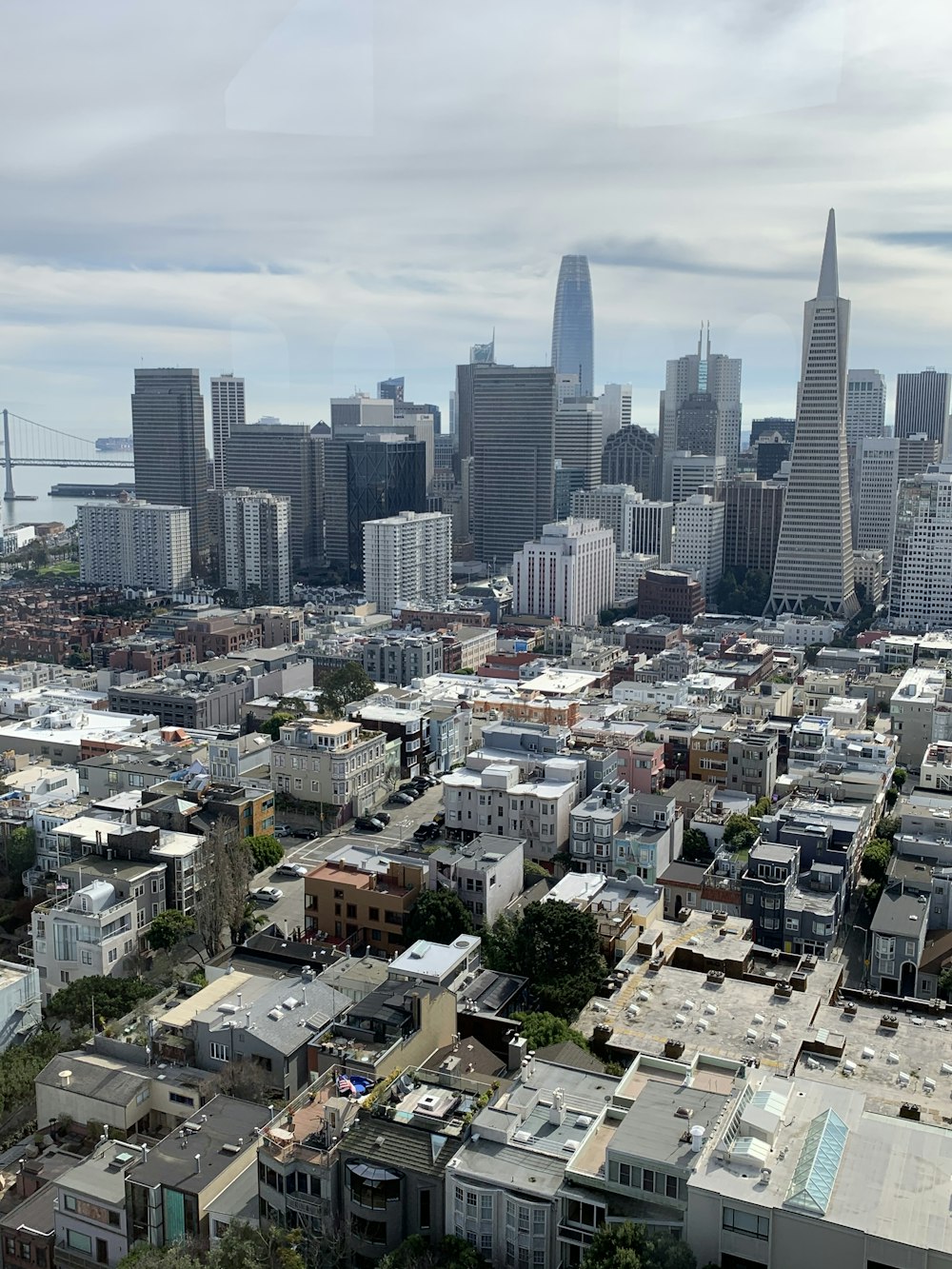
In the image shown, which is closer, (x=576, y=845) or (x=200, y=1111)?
(x=200, y=1111)

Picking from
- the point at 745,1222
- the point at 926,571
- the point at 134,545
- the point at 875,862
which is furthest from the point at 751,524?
the point at 745,1222

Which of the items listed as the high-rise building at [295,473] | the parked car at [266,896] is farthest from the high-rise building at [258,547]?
the parked car at [266,896]

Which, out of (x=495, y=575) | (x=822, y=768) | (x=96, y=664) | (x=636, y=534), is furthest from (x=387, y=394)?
(x=822, y=768)

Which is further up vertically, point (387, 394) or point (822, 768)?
point (387, 394)

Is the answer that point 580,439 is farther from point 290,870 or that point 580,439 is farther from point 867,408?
point 290,870

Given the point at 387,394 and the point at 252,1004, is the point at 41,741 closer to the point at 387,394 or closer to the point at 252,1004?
the point at 252,1004

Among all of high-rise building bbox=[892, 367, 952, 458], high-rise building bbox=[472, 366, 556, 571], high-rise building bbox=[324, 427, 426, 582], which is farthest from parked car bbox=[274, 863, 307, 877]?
high-rise building bbox=[892, 367, 952, 458]

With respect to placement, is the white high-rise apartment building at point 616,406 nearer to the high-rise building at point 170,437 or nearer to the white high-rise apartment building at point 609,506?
the white high-rise apartment building at point 609,506
